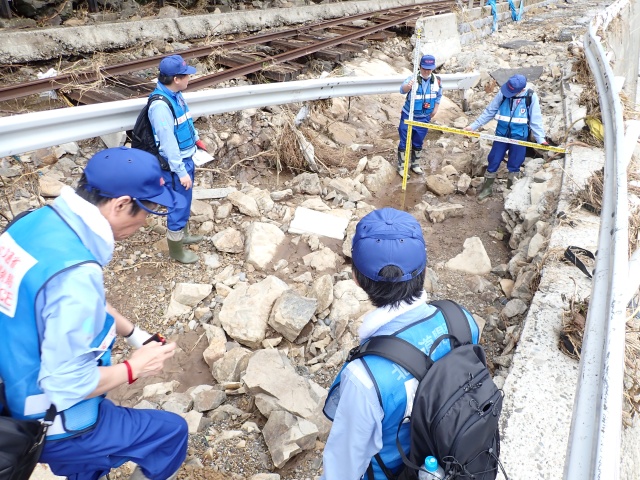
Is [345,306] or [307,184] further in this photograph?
[307,184]

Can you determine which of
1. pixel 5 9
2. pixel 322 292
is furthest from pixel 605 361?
pixel 5 9

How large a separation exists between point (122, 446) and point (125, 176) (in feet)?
3.53

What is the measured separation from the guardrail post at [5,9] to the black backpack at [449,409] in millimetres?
9126

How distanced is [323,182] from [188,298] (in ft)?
7.96

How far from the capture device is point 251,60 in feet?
23.5

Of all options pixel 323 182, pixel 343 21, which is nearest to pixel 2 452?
pixel 323 182

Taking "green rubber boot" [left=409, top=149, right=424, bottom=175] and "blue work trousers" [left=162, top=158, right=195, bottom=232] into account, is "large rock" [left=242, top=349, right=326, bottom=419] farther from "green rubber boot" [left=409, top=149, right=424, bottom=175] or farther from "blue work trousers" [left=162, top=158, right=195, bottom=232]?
"green rubber boot" [left=409, top=149, right=424, bottom=175]

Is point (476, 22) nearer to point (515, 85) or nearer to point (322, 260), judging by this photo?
point (515, 85)

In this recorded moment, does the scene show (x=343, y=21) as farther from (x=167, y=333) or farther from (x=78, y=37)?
(x=167, y=333)

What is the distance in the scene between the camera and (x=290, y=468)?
260 cm

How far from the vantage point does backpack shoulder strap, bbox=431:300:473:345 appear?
5.46ft

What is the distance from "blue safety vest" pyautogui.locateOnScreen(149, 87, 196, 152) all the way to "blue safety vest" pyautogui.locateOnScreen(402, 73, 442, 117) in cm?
365

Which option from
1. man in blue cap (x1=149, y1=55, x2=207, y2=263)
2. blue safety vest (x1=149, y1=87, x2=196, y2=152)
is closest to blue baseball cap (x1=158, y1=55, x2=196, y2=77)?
man in blue cap (x1=149, y1=55, x2=207, y2=263)

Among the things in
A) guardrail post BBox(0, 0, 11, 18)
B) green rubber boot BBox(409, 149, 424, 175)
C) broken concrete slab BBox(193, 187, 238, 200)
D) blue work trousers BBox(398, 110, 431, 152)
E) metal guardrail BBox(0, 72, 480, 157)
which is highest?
guardrail post BBox(0, 0, 11, 18)
